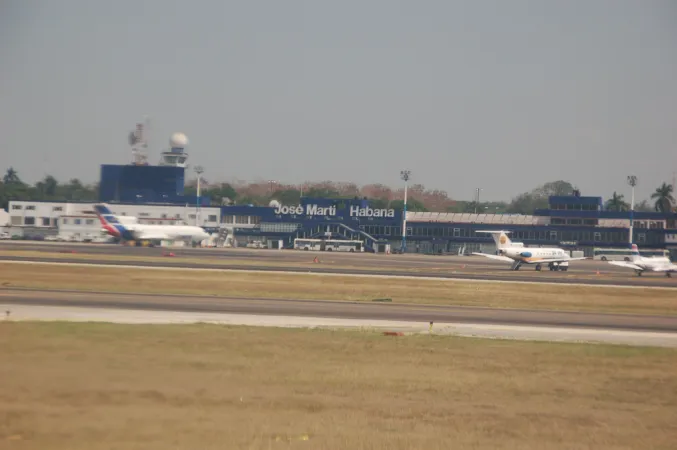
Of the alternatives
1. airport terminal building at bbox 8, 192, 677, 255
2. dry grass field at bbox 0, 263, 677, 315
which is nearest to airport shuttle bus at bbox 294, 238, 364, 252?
airport terminal building at bbox 8, 192, 677, 255

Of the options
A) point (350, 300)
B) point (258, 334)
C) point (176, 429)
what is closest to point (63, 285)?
point (350, 300)

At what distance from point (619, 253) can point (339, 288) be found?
106m

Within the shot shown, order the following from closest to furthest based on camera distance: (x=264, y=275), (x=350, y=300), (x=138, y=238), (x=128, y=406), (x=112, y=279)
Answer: (x=128, y=406) < (x=350, y=300) < (x=112, y=279) < (x=264, y=275) < (x=138, y=238)

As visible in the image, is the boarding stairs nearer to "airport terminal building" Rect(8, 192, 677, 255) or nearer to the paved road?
"airport terminal building" Rect(8, 192, 677, 255)

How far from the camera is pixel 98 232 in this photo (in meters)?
154

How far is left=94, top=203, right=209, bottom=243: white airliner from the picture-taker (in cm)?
12938

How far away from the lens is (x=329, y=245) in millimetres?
159000

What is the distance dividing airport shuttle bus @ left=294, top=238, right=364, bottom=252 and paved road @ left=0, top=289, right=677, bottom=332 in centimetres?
10938

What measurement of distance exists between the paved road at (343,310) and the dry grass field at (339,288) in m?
3.99

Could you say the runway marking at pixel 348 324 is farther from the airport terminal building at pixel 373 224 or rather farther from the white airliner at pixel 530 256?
the airport terminal building at pixel 373 224

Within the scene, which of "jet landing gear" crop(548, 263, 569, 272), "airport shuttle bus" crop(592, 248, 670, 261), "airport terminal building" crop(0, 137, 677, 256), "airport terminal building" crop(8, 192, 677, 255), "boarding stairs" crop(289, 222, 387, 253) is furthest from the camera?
"boarding stairs" crop(289, 222, 387, 253)

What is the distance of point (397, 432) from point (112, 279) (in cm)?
4499

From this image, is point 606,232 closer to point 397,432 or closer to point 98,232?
point 98,232

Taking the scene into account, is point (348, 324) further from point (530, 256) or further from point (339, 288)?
point (530, 256)
